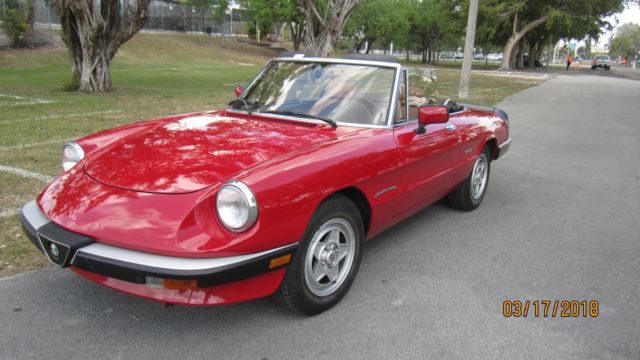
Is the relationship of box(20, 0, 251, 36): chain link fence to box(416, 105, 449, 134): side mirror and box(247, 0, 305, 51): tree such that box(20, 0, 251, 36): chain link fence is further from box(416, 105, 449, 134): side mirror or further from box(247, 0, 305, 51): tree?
box(416, 105, 449, 134): side mirror

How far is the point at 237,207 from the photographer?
2424 millimetres

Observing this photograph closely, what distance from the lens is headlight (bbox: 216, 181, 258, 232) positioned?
7.89ft

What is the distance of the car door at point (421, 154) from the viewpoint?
11.7 feet

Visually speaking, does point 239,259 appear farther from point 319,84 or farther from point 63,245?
point 319,84

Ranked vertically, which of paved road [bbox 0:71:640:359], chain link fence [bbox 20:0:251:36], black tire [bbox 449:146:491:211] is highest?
chain link fence [bbox 20:0:251:36]

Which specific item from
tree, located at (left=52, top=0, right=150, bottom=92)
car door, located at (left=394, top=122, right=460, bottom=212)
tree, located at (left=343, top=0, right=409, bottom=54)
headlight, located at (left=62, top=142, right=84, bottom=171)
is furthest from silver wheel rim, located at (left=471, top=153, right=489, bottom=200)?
tree, located at (left=343, top=0, right=409, bottom=54)

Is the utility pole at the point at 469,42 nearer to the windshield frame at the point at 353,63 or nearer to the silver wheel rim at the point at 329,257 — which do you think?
the windshield frame at the point at 353,63

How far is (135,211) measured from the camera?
8.08ft

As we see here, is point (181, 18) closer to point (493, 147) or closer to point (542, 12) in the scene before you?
point (542, 12)

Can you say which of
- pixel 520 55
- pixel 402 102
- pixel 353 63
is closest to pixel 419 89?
pixel 402 102

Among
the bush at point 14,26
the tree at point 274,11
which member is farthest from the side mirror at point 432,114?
the tree at point 274,11

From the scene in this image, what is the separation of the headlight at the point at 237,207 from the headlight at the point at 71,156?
1400 mm

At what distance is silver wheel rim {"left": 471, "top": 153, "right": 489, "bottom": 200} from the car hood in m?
2.03

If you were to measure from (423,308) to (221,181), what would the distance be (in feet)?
4.84
